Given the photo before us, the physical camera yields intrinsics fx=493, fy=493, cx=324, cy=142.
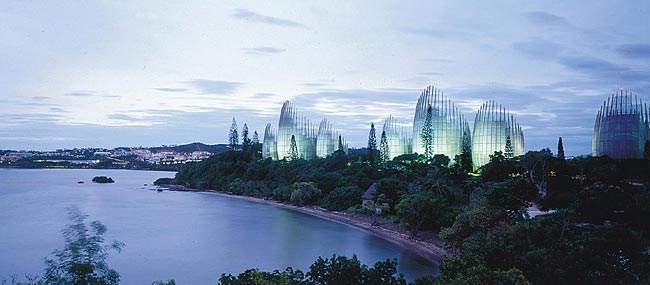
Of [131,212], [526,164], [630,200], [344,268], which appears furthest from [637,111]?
[131,212]

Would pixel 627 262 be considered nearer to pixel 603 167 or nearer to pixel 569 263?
pixel 569 263

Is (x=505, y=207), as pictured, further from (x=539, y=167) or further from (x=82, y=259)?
(x=82, y=259)

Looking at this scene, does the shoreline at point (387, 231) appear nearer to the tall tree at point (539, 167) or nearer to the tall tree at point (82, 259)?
the tall tree at point (539, 167)

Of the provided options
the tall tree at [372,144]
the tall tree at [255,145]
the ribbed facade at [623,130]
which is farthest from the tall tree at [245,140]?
the ribbed facade at [623,130]

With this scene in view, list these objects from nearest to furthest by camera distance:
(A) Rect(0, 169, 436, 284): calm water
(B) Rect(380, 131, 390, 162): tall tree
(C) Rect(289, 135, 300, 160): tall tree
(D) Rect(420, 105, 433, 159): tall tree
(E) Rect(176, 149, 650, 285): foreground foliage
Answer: (E) Rect(176, 149, 650, 285): foreground foliage, (A) Rect(0, 169, 436, 284): calm water, (D) Rect(420, 105, 433, 159): tall tree, (B) Rect(380, 131, 390, 162): tall tree, (C) Rect(289, 135, 300, 160): tall tree

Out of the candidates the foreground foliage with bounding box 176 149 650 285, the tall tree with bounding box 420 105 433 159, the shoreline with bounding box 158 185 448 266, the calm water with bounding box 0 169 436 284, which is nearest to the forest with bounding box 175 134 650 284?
the foreground foliage with bounding box 176 149 650 285

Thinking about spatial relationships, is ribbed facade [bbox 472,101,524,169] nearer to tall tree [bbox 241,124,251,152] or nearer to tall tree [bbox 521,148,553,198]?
tall tree [bbox 521,148,553,198]
